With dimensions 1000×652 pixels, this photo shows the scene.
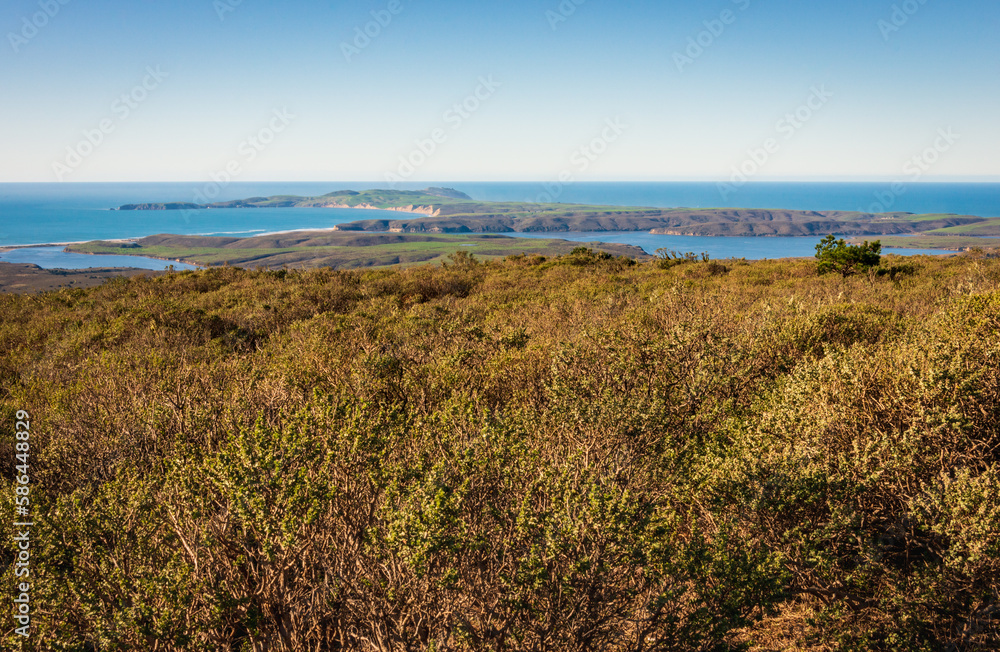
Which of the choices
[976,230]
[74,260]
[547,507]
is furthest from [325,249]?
[976,230]

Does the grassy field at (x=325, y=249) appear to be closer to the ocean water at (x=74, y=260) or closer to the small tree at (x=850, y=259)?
the ocean water at (x=74, y=260)

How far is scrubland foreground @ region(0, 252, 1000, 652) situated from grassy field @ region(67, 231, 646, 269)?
377 feet

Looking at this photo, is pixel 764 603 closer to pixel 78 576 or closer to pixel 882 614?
pixel 882 614

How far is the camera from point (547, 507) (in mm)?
5887

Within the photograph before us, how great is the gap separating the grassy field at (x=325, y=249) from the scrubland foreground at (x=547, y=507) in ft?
377

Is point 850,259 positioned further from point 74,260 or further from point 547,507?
point 74,260

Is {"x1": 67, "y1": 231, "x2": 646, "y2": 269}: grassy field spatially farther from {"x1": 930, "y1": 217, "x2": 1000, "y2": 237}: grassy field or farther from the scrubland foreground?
the scrubland foreground

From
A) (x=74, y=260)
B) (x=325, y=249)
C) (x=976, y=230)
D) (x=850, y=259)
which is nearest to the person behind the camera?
(x=850, y=259)

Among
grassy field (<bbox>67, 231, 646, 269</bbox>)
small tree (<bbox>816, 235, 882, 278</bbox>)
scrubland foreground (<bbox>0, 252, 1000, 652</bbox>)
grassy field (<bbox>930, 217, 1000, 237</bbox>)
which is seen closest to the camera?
scrubland foreground (<bbox>0, 252, 1000, 652</bbox>)

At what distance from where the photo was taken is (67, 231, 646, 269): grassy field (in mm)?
135625

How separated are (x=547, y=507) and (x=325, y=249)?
160383 millimetres

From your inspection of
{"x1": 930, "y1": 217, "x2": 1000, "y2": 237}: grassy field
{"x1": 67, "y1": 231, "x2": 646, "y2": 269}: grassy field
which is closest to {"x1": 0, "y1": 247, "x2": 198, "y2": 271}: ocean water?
{"x1": 67, "y1": 231, "x2": 646, "y2": 269}: grassy field

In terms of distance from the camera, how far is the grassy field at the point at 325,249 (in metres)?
136

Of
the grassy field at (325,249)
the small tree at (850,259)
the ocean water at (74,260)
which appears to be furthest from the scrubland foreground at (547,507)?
the ocean water at (74,260)
